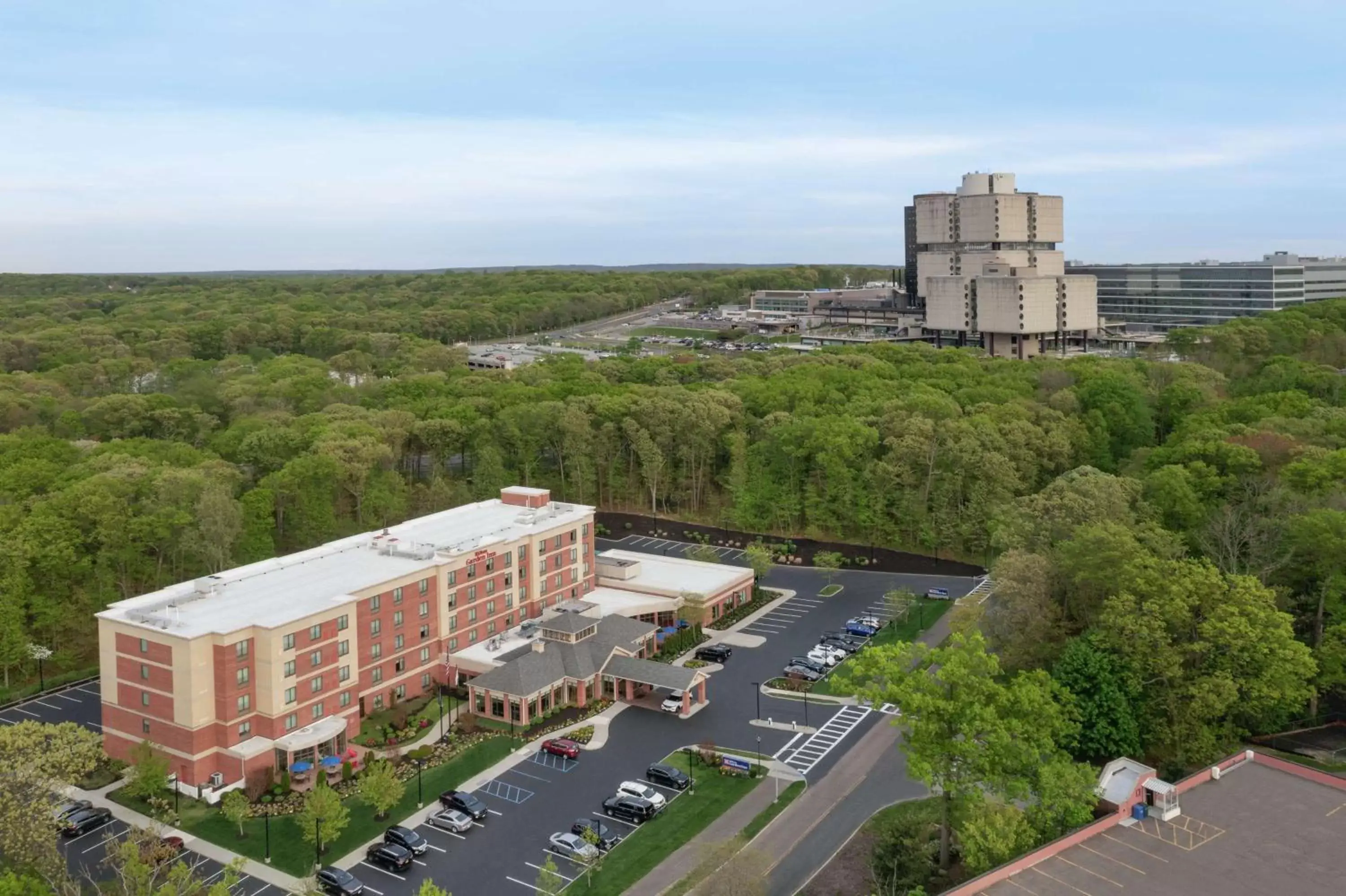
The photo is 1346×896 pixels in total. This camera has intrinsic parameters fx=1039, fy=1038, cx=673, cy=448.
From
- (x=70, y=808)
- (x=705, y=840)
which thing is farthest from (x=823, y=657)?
(x=70, y=808)

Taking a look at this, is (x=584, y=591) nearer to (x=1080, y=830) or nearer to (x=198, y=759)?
(x=198, y=759)

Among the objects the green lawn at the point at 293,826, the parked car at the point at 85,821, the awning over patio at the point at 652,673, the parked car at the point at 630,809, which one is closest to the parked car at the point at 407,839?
the green lawn at the point at 293,826

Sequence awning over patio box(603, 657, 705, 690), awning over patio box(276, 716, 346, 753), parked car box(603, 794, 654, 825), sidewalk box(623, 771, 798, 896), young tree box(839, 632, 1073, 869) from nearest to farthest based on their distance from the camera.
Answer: young tree box(839, 632, 1073, 869), sidewalk box(623, 771, 798, 896), parked car box(603, 794, 654, 825), awning over patio box(276, 716, 346, 753), awning over patio box(603, 657, 705, 690)

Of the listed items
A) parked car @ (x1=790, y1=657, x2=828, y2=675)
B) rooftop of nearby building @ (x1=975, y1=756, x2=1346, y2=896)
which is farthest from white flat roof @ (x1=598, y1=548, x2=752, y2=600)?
rooftop of nearby building @ (x1=975, y1=756, x2=1346, y2=896)

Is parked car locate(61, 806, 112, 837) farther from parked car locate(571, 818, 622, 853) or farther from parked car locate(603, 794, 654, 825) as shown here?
parked car locate(603, 794, 654, 825)

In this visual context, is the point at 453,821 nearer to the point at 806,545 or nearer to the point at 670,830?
the point at 670,830

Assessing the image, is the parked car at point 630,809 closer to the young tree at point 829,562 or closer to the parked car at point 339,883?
the parked car at point 339,883

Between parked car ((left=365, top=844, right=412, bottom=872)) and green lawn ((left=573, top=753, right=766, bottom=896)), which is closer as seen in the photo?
green lawn ((left=573, top=753, right=766, bottom=896))
